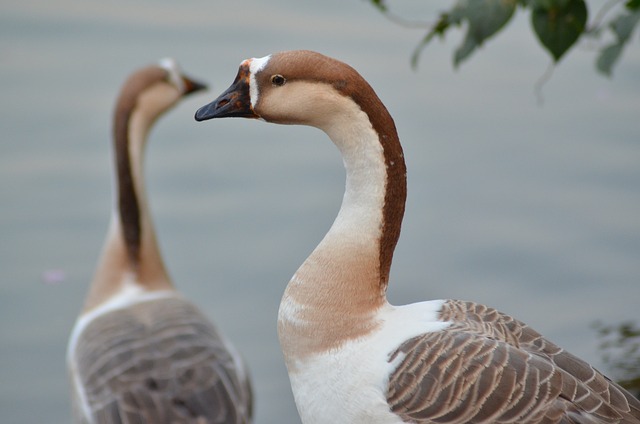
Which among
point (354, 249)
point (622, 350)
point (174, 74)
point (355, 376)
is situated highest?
point (354, 249)

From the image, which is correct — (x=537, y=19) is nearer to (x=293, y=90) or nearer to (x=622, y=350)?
(x=293, y=90)

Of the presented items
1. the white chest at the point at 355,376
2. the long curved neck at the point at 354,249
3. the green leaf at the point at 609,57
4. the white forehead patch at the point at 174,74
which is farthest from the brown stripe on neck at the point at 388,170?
the white forehead patch at the point at 174,74

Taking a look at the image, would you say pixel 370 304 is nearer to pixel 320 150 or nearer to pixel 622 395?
pixel 622 395

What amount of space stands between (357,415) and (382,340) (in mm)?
185

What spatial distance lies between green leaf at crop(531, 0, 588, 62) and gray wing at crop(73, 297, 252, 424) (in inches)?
64.6

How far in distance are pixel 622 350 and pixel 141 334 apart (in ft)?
6.99

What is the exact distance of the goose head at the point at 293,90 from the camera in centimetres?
243

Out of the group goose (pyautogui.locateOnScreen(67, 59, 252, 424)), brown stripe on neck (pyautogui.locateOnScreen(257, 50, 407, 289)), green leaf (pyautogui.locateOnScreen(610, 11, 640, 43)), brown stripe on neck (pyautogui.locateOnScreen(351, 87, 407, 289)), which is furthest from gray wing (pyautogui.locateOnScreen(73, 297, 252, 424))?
green leaf (pyautogui.locateOnScreen(610, 11, 640, 43))

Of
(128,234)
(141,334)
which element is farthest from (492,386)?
(128,234)

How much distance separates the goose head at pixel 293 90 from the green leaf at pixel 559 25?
714mm

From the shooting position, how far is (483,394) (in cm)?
236

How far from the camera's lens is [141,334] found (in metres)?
3.92

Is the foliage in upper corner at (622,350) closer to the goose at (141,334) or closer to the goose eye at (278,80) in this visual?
the goose at (141,334)

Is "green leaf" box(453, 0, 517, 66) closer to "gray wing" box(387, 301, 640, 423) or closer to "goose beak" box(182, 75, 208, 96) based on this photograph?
"gray wing" box(387, 301, 640, 423)
